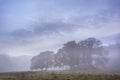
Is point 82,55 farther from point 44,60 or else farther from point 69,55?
point 44,60

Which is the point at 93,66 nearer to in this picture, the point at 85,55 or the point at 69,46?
the point at 85,55

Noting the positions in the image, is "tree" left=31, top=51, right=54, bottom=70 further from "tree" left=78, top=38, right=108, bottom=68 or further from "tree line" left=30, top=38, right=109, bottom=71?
"tree" left=78, top=38, right=108, bottom=68

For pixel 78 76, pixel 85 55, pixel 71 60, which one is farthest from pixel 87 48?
pixel 78 76

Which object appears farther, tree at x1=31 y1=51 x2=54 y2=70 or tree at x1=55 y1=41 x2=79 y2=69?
tree at x1=31 y1=51 x2=54 y2=70

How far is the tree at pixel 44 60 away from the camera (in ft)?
442

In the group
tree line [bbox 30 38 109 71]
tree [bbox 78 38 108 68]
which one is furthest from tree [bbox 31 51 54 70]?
tree [bbox 78 38 108 68]

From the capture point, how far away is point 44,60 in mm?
138000

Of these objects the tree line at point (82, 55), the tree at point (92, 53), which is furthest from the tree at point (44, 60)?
the tree at point (92, 53)

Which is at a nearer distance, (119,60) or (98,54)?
(98,54)

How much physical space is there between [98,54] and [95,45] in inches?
258

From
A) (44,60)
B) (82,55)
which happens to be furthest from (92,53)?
Result: (44,60)

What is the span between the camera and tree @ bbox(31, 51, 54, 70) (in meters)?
135

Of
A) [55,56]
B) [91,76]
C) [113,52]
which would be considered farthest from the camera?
[113,52]

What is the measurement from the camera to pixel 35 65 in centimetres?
14075
